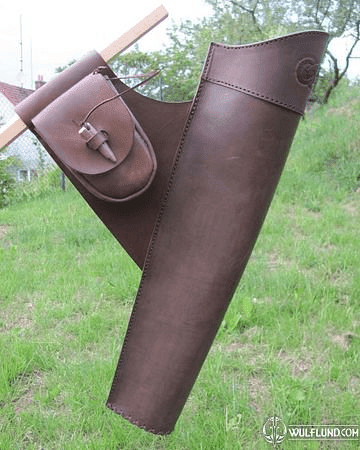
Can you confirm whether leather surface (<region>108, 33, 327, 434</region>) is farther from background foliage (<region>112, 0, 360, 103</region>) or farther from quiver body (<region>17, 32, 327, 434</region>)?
A: background foliage (<region>112, 0, 360, 103</region>)

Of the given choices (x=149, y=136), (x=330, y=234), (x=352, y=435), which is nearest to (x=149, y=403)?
(x=149, y=136)

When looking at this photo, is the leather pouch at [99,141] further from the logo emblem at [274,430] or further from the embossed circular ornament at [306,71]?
the logo emblem at [274,430]

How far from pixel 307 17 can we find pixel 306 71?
6.39m

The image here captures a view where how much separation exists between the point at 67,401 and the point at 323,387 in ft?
3.31

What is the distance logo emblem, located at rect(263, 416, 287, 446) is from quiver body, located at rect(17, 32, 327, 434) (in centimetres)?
78

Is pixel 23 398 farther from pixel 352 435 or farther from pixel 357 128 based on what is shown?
pixel 357 128

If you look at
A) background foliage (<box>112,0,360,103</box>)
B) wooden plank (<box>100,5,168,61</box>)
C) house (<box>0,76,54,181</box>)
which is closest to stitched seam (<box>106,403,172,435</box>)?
wooden plank (<box>100,5,168,61</box>)

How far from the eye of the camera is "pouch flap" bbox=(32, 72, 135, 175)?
1.07m

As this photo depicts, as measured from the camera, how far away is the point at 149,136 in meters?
1.18

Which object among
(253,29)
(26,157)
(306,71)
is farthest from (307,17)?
(306,71)

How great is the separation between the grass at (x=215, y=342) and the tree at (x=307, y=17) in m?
3.20

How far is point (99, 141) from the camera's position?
3.46 ft

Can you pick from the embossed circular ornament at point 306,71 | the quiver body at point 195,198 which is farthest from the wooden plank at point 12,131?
the embossed circular ornament at point 306,71

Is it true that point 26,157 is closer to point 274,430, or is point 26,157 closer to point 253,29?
point 253,29
